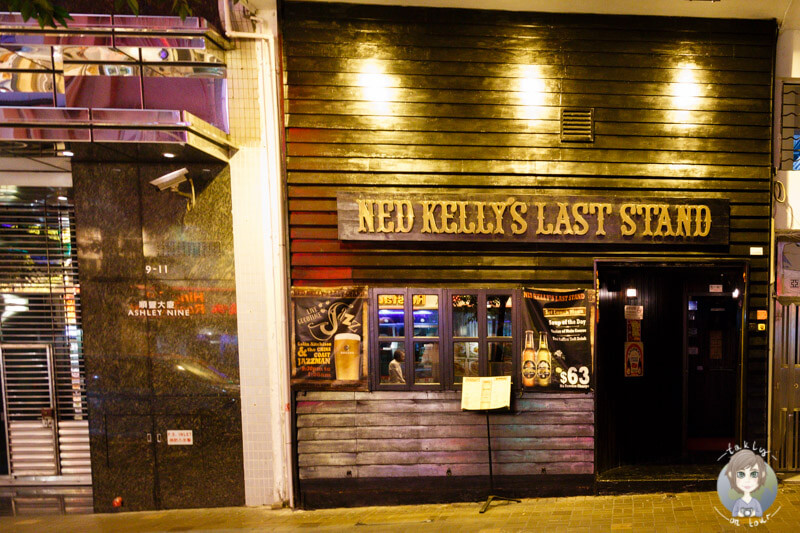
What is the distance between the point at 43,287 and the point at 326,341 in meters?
4.05

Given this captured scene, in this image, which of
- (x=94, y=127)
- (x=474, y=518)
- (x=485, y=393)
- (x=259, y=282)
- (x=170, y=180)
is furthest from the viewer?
(x=259, y=282)

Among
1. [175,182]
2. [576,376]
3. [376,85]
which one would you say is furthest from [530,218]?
[175,182]

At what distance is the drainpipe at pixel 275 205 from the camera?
5.59 meters

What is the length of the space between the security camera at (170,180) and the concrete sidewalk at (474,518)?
14.4ft

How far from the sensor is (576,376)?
579 centimetres

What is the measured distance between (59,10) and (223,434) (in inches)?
198

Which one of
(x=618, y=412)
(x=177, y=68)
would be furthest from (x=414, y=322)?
(x=177, y=68)

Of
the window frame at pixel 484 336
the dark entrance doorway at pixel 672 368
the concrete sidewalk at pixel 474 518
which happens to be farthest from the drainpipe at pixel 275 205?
the dark entrance doorway at pixel 672 368

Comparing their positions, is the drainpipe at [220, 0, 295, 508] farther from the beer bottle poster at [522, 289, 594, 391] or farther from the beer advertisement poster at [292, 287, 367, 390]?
the beer bottle poster at [522, 289, 594, 391]

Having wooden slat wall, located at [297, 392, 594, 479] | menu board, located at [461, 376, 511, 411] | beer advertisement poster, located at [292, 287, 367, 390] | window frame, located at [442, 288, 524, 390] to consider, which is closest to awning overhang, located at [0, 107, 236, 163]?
beer advertisement poster, located at [292, 287, 367, 390]

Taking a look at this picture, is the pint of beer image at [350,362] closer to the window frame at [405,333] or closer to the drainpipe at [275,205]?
the window frame at [405,333]

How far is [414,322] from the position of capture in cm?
576

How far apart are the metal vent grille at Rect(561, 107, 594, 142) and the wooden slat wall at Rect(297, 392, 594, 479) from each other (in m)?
3.93

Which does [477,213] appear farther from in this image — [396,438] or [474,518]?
[474,518]
